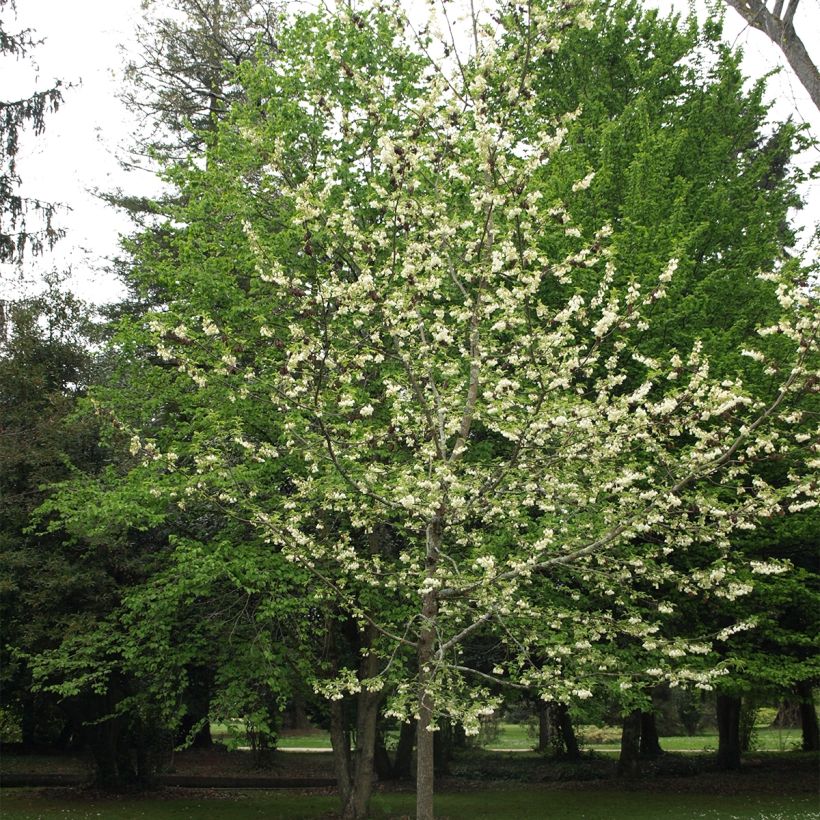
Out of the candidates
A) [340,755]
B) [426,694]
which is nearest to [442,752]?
[340,755]

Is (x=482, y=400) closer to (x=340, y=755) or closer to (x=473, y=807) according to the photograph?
(x=340, y=755)

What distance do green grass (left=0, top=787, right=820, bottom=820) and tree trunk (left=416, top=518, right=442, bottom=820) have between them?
8.37 meters

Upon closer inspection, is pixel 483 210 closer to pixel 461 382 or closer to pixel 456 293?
pixel 461 382

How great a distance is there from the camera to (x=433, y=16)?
25.6 feet

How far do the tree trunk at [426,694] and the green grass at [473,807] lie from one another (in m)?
8.37

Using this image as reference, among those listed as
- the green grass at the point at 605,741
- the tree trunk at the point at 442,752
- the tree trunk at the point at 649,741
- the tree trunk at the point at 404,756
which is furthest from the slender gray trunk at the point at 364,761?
the green grass at the point at 605,741

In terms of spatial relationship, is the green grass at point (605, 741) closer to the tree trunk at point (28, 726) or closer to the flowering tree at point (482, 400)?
the tree trunk at point (28, 726)

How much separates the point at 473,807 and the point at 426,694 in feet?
37.1

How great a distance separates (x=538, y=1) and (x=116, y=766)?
66.6 ft

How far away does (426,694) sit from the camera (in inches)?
314

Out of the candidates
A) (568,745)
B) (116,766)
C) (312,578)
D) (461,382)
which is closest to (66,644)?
(312,578)

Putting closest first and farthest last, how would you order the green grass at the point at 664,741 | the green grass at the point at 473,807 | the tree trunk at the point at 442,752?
the green grass at the point at 473,807 → the tree trunk at the point at 442,752 → the green grass at the point at 664,741

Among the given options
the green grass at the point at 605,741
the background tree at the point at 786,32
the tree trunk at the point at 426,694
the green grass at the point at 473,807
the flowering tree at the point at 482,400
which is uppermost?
the background tree at the point at 786,32

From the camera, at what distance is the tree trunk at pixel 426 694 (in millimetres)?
8141
